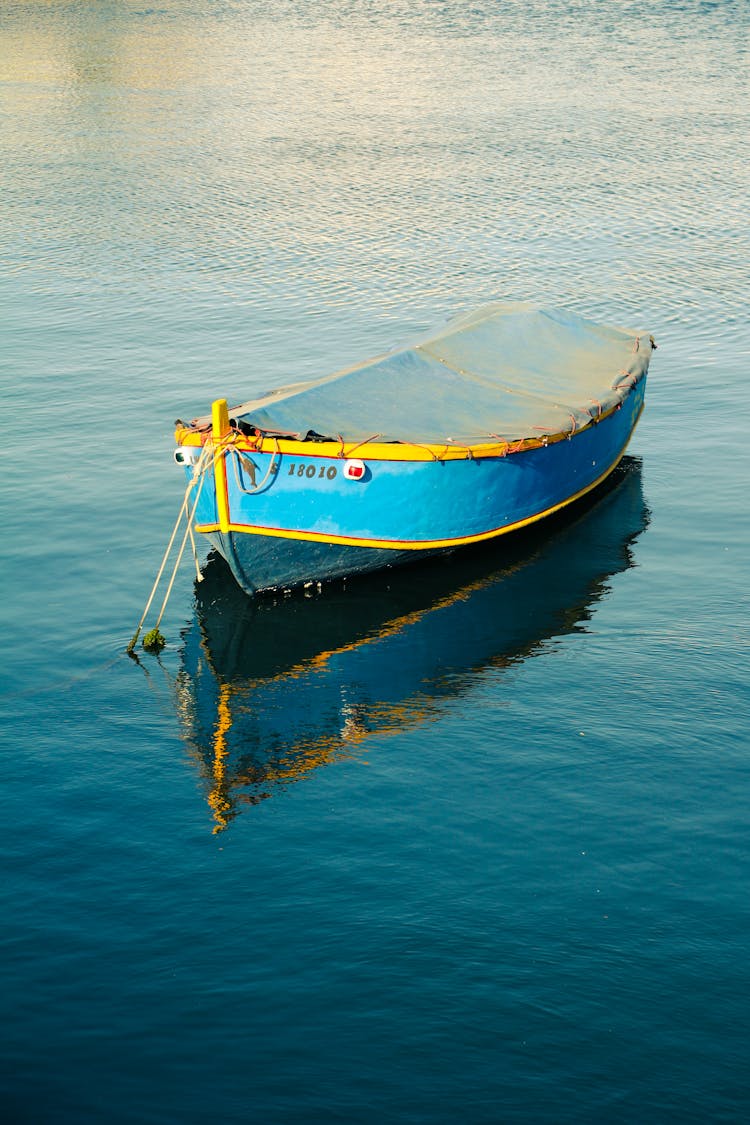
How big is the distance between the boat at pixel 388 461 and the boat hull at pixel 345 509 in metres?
0.02

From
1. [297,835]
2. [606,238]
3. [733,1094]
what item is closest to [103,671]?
[297,835]

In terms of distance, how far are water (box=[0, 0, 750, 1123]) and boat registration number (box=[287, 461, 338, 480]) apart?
2.18 metres

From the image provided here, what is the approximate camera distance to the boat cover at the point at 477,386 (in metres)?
20.1

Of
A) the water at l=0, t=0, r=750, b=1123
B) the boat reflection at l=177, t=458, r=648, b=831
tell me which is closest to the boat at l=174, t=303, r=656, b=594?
the boat reflection at l=177, t=458, r=648, b=831

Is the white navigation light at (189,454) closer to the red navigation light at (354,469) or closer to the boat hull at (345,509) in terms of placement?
the boat hull at (345,509)

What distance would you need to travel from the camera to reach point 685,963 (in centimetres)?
1240

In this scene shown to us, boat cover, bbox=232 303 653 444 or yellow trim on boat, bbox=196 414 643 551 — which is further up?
boat cover, bbox=232 303 653 444

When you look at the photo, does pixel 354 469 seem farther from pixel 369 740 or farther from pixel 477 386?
pixel 369 740

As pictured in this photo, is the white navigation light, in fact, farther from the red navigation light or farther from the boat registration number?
the red navigation light

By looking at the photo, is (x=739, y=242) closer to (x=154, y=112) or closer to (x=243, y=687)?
(x=243, y=687)

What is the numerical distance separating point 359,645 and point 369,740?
2.81 metres

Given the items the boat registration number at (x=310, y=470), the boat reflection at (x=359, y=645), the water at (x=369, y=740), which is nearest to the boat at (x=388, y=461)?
the boat registration number at (x=310, y=470)

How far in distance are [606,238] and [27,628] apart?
25.4 m

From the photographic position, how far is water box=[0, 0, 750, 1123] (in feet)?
37.9
